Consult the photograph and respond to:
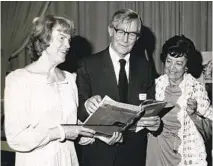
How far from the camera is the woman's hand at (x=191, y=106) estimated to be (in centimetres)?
248

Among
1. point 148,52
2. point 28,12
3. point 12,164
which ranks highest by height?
point 28,12

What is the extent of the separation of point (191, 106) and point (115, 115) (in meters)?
0.78

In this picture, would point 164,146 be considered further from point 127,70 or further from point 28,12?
point 28,12

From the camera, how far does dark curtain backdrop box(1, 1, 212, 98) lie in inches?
151

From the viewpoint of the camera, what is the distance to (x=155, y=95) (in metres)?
2.62

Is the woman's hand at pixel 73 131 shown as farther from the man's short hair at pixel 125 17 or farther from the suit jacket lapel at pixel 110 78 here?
the man's short hair at pixel 125 17

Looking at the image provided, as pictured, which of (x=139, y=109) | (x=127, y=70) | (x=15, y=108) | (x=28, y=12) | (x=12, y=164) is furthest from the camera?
(x=28, y=12)

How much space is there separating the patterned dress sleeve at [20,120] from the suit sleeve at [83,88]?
354mm

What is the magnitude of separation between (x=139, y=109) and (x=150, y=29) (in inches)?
86.5

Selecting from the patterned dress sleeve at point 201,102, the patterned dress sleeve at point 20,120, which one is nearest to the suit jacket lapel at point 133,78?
the patterned dress sleeve at point 201,102

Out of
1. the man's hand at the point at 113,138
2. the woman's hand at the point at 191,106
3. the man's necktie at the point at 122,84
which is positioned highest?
the man's necktie at the point at 122,84

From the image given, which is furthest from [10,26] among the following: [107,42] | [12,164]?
[12,164]

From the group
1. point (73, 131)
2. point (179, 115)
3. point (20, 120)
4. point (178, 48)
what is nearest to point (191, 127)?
point (179, 115)

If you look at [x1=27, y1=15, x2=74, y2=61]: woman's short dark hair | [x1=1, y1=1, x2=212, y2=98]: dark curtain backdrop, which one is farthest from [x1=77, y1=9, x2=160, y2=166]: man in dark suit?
[x1=1, y1=1, x2=212, y2=98]: dark curtain backdrop
